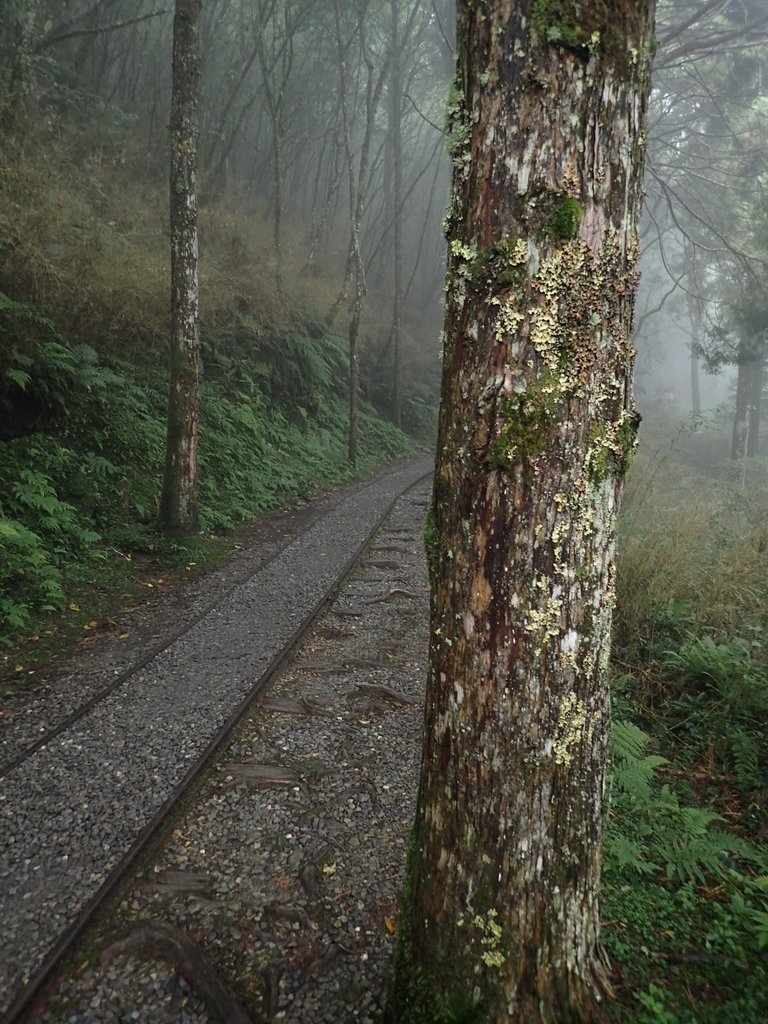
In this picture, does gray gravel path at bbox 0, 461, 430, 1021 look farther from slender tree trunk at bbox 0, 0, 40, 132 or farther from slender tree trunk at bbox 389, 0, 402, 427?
slender tree trunk at bbox 389, 0, 402, 427

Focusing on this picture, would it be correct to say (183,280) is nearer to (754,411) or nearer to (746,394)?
(746,394)

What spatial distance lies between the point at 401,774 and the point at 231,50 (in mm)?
25184

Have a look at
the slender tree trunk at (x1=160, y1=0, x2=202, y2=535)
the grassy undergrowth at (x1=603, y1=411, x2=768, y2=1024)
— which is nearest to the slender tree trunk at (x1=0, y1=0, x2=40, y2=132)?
the slender tree trunk at (x1=160, y1=0, x2=202, y2=535)

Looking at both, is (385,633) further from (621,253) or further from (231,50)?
(231,50)

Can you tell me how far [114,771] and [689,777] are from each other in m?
3.58

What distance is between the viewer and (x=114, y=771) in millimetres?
3924

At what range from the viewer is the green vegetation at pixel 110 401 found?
7.08 metres

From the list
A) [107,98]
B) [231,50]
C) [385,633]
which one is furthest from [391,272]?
[385,633]

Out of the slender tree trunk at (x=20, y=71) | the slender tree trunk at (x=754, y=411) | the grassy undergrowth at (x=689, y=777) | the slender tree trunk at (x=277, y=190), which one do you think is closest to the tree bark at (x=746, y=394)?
the slender tree trunk at (x=754, y=411)

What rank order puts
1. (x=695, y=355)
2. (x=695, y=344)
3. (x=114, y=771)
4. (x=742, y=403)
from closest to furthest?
1. (x=114, y=771)
2. (x=695, y=344)
3. (x=742, y=403)
4. (x=695, y=355)

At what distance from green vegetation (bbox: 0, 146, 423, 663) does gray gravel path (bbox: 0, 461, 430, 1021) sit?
1.45m

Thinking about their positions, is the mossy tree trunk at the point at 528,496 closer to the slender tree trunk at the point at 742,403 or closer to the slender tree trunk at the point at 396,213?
the slender tree trunk at the point at 742,403

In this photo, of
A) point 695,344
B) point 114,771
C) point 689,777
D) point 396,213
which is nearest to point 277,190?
point 396,213

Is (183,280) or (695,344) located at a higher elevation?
(695,344)
